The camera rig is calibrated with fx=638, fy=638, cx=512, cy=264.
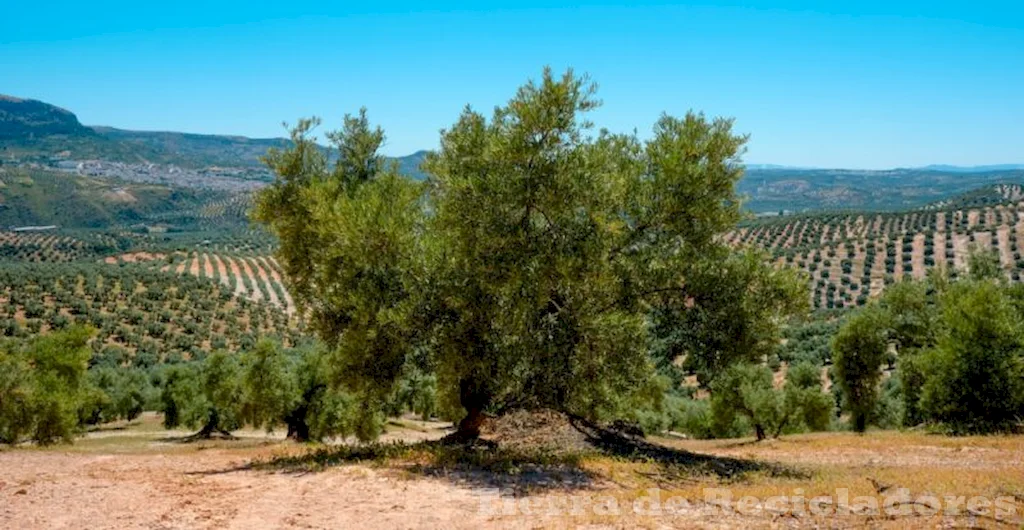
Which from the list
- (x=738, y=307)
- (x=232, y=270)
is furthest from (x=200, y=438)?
(x=232, y=270)

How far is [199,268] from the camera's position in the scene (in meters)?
159

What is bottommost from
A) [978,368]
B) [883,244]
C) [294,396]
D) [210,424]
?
[210,424]

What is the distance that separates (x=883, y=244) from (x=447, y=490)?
123828 mm

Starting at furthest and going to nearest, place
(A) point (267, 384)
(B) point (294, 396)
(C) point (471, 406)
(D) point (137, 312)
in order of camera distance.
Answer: (D) point (137, 312)
(B) point (294, 396)
(A) point (267, 384)
(C) point (471, 406)

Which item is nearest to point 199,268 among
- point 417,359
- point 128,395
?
point 128,395

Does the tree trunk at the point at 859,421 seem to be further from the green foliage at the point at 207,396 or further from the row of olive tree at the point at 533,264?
the green foliage at the point at 207,396

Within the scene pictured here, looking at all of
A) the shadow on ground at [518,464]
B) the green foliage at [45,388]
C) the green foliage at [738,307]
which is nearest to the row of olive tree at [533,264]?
the green foliage at [738,307]

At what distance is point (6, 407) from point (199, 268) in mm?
138985

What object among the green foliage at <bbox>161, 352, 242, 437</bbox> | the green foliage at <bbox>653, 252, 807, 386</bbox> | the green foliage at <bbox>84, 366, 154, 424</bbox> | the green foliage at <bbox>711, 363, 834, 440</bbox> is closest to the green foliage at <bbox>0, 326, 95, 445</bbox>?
the green foliage at <bbox>161, 352, 242, 437</bbox>

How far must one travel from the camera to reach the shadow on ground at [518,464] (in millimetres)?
13719

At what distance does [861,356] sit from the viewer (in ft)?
130

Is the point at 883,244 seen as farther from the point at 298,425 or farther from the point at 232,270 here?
the point at 232,270

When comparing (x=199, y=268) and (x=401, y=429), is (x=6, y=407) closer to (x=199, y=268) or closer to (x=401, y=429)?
(x=401, y=429)

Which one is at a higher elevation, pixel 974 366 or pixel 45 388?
pixel 974 366
